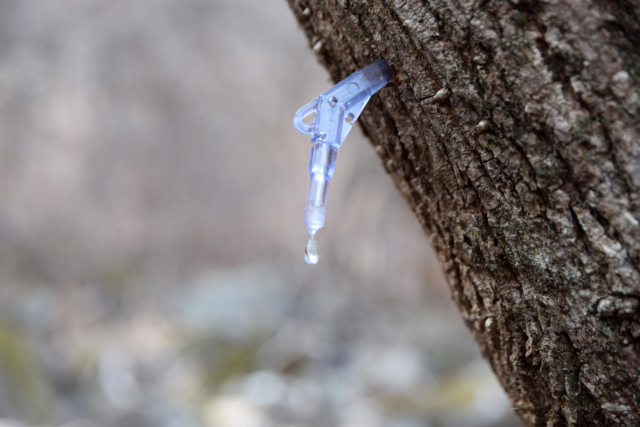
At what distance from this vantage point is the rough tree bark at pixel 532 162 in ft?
1.88

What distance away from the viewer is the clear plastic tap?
0.71 meters

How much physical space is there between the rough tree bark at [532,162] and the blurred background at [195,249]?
2347 mm

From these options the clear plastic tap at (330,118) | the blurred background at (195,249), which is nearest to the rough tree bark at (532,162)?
the clear plastic tap at (330,118)

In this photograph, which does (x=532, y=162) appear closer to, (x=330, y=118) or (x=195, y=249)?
(x=330, y=118)

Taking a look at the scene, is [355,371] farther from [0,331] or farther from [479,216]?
[479,216]

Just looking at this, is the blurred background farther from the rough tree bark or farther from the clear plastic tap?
the clear plastic tap

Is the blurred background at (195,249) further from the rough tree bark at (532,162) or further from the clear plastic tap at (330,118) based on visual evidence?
the clear plastic tap at (330,118)

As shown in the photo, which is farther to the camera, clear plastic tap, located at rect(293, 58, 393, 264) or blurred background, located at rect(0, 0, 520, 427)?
blurred background, located at rect(0, 0, 520, 427)

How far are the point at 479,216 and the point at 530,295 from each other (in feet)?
0.44

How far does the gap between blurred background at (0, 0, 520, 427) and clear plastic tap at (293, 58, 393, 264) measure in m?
2.50

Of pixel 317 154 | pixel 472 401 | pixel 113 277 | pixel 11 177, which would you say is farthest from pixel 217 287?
pixel 317 154

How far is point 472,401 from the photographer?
9.91 ft

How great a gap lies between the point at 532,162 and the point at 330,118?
0.30 m

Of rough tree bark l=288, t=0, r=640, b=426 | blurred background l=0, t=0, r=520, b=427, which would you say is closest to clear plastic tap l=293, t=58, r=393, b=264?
rough tree bark l=288, t=0, r=640, b=426
